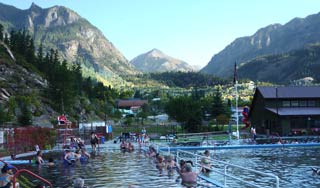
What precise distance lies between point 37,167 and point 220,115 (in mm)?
53303

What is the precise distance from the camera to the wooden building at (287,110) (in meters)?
60.5

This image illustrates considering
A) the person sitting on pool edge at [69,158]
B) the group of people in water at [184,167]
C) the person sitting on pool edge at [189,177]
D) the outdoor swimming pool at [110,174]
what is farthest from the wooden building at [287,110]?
the person sitting on pool edge at [189,177]

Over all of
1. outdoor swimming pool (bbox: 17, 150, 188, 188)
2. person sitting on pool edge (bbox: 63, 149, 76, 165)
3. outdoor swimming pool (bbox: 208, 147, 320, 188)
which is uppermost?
person sitting on pool edge (bbox: 63, 149, 76, 165)

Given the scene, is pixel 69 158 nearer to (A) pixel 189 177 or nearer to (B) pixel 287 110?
(A) pixel 189 177

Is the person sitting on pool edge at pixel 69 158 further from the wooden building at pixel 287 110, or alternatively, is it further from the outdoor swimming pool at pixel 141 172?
the wooden building at pixel 287 110

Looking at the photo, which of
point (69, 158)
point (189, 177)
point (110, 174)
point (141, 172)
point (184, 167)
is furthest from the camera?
point (69, 158)

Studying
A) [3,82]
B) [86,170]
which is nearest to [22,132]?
[86,170]

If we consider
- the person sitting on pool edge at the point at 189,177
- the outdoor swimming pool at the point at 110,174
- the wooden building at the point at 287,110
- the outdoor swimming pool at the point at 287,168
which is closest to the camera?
the person sitting on pool edge at the point at 189,177

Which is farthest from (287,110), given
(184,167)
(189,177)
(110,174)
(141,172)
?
(189,177)

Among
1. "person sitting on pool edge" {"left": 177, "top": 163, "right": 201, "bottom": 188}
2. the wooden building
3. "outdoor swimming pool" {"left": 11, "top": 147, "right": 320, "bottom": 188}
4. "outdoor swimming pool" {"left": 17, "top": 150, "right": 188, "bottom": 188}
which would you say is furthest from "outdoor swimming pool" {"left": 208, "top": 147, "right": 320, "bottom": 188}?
the wooden building

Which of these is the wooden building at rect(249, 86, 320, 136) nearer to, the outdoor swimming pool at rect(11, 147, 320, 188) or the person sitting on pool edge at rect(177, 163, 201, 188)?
the outdoor swimming pool at rect(11, 147, 320, 188)

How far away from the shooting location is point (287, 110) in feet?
208

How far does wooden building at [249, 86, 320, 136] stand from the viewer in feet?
199

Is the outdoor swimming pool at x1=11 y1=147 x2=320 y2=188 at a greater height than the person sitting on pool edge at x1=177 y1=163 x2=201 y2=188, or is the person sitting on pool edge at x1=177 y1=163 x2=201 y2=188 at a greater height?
the person sitting on pool edge at x1=177 y1=163 x2=201 y2=188
